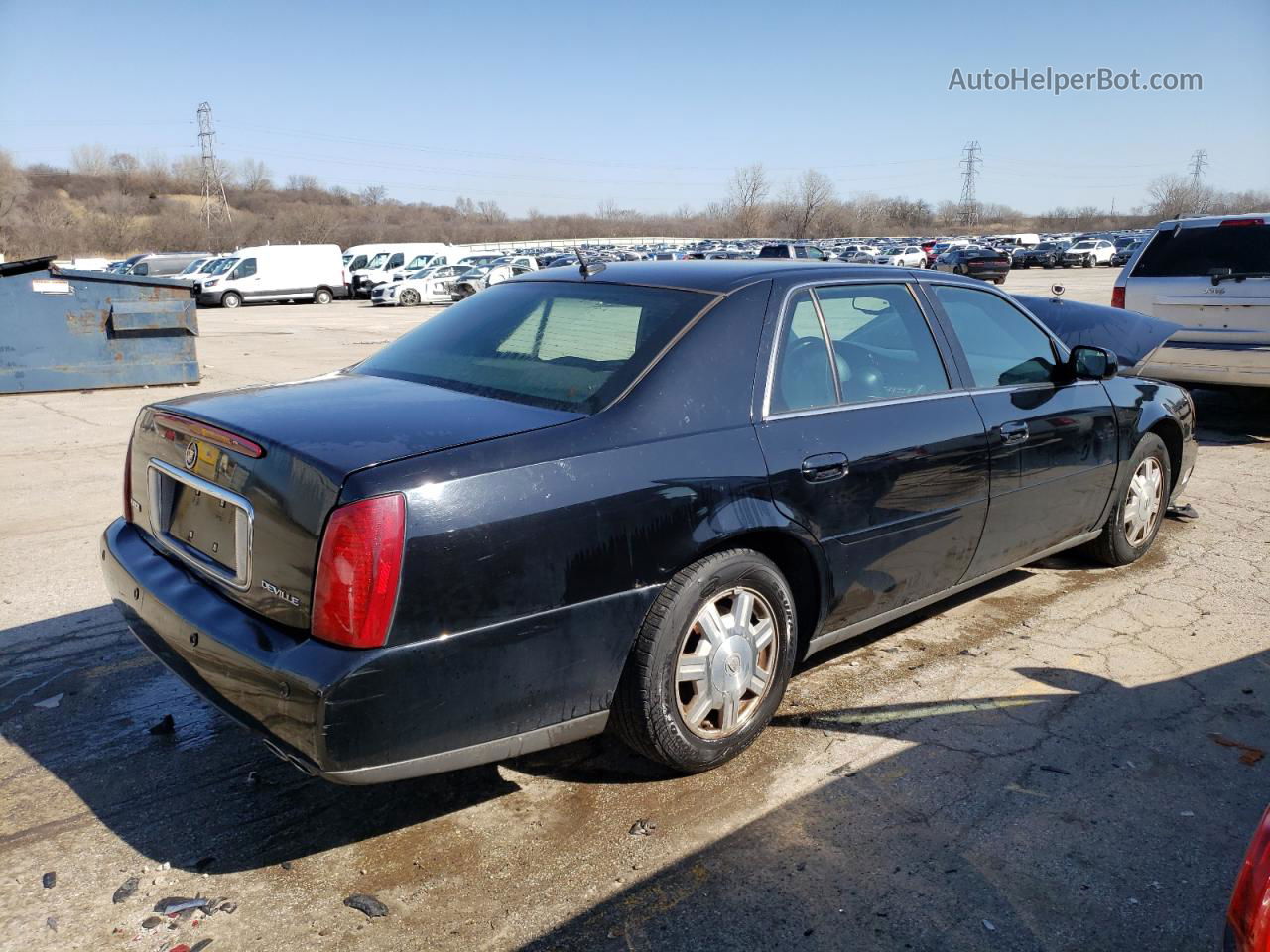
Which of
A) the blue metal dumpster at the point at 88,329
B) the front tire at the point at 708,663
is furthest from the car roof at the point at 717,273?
the blue metal dumpster at the point at 88,329

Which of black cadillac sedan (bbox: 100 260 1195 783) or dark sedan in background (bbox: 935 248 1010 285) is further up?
dark sedan in background (bbox: 935 248 1010 285)

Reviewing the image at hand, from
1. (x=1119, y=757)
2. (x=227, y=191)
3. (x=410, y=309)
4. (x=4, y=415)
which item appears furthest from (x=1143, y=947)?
(x=227, y=191)

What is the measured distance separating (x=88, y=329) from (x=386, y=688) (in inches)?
450

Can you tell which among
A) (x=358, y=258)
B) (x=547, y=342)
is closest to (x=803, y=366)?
(x=547, y=342)

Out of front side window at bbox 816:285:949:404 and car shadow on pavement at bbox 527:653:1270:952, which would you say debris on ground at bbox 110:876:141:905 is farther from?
front side window at bbox 816:285:949:404

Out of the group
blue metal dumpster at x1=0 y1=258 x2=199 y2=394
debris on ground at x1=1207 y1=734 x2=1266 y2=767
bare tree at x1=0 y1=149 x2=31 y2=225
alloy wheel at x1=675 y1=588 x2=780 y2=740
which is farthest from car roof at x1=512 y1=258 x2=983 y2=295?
bare tree at x1=0 y1=149 x2=31 y2=225

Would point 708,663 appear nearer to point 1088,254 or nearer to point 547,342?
point 547,342

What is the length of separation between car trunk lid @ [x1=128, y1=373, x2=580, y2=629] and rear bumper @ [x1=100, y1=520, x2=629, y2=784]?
0.38 feet

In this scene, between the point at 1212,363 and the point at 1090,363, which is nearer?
the point at 1090,363

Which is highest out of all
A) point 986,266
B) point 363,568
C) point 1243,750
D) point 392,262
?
point 392,262

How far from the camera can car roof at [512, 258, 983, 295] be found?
3.67 metres

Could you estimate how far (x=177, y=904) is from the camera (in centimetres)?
269

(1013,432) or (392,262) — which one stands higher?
(392,262)

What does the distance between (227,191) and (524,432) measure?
127895 mm
